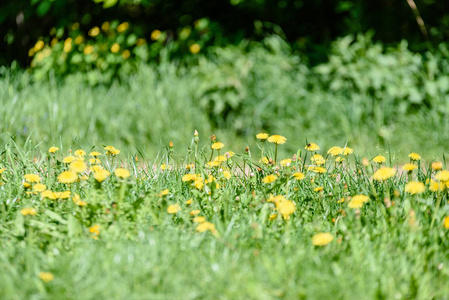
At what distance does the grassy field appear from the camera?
1.44m

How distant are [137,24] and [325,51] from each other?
2251 mm

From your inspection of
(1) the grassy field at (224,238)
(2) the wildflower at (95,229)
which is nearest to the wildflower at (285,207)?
(1) the grassy field at (224,238)

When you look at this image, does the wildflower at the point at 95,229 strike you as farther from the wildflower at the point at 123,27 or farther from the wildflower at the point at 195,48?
the wildflower at the point at 123,27

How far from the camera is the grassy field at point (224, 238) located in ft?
4.72

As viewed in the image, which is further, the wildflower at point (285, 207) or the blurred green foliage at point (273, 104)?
the blurred green foliage at point (273, 104)

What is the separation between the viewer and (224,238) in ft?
5.73

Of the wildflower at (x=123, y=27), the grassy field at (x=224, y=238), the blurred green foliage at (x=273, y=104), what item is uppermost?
the wildflower at (x=123, y=27)

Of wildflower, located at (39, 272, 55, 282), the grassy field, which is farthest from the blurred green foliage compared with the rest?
wildflower, located at (39, 272, 55, 282)

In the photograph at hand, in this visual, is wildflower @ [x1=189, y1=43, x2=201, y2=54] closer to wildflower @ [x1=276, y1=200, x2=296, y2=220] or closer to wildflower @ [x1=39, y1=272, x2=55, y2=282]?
wildflower @ [x1=276, y1=200, x2=296, y2=220]

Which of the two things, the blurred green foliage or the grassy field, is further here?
the blurred green foliage

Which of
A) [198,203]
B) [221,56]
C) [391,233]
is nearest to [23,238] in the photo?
[198,203]

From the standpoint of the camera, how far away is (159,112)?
14.4 ft

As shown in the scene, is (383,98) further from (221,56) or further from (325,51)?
(221,56)

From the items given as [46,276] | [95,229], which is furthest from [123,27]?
[46,276]
